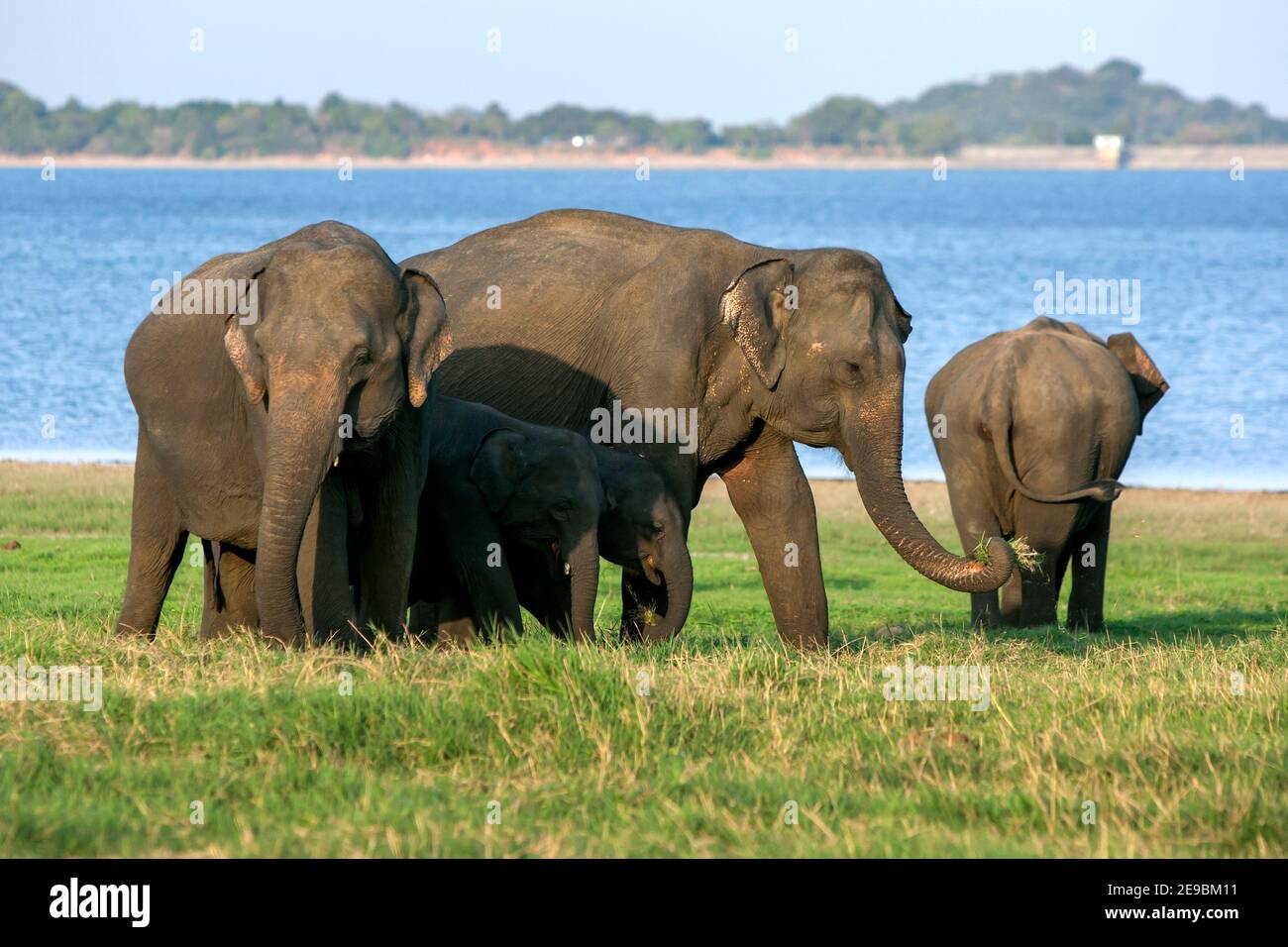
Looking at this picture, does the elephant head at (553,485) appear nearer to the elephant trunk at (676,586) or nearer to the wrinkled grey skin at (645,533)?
the wrinkled grey skin at (645,533)

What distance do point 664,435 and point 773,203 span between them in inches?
5006

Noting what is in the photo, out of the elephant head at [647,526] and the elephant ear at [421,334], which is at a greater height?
the elephant ear at [421,334]

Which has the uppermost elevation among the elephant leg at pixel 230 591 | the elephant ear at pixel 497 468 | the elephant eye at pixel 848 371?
the elephant eye at pixel 848 371

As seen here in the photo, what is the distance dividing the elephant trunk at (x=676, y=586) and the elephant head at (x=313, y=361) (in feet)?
6.55

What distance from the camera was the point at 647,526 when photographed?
10703mm

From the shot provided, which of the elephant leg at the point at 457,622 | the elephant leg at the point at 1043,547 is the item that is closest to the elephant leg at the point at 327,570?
the elephant leg at the point at 457,622

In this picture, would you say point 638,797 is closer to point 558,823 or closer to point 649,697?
point 558,823

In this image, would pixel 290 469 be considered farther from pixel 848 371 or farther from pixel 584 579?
pixel 848 371

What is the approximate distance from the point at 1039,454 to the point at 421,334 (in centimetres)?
625

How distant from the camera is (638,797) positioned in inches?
270

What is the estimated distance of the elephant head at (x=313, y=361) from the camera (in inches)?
338

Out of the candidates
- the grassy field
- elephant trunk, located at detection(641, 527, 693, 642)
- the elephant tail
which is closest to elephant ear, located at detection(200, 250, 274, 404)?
the grassy field
